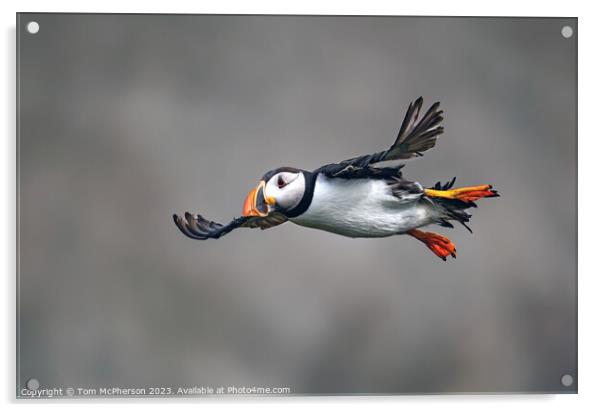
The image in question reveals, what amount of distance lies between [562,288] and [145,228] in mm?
1275

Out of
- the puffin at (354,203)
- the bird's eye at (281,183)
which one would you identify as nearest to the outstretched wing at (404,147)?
the puffin at (354,203)

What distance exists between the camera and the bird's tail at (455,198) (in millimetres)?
2238

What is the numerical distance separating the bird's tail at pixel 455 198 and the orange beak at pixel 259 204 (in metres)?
0.47

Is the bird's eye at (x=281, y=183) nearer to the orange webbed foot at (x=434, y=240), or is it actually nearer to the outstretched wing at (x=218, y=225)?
the outstretched wing at (x=218, y=225)

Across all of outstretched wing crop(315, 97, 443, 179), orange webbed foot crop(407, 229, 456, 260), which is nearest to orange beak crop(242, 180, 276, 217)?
outstretched wing crop(315, 97, 443, 179)

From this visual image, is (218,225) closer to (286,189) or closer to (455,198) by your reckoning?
(286,189)

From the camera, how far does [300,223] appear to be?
2.22 meters

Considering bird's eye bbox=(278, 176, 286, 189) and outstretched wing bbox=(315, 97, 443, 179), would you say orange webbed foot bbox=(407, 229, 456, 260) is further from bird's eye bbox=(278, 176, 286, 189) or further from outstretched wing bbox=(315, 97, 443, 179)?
bird's eye bbox=(278, 176, 286, 189)

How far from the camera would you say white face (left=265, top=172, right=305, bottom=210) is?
2195 millimetres

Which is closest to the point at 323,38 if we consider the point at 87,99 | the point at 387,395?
the point at 87,99

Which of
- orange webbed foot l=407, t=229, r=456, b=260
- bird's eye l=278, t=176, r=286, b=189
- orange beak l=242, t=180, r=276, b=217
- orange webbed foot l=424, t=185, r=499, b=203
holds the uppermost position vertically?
bird's eye l=278, t=176, r=286, b=189

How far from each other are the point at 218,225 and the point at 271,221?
16 centimetres

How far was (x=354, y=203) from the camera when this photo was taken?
7.22 ft

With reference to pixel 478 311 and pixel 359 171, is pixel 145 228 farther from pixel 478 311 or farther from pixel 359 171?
pixel 478 311
